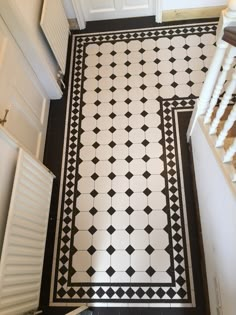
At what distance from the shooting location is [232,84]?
1.28 metres

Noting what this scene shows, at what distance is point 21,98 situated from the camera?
2.11 m

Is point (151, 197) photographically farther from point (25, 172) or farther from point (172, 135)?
point (25, 172)

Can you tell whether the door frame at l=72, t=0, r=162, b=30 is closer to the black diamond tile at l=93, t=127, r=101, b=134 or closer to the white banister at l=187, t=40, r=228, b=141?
the black diamond tile at l=93, t=127, r=101, b=134

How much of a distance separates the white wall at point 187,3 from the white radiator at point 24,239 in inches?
84.7

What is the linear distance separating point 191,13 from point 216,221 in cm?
230

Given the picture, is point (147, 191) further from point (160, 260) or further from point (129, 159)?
point (160, 260)

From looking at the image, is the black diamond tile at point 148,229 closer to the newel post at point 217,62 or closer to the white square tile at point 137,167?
the white square tile at point 137,167

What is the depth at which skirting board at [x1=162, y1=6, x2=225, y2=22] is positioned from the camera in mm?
2896

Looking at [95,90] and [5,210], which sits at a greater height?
[95,90]

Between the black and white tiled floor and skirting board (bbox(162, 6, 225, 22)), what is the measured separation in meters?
0.13

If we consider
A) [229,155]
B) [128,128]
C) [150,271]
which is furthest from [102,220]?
[229,155]

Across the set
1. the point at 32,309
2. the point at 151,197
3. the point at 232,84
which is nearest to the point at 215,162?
the point at 232,84

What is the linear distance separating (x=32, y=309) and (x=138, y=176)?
1181 mm

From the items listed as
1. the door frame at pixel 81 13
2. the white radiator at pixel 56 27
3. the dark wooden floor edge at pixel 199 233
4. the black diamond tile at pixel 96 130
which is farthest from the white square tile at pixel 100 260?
the door frame at pixel 81 13
